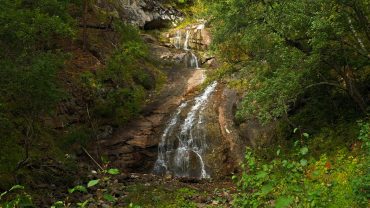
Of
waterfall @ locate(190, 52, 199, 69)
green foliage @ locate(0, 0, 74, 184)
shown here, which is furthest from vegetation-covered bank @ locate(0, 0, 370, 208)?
waterfall @ locate(190, 52, 199, 69)

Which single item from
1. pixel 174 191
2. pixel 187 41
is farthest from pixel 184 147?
pixel 187 41

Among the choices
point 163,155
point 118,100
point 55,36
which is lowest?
point 163,155

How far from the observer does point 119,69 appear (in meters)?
20.6

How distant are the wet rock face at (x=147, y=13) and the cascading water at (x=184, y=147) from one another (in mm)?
13955

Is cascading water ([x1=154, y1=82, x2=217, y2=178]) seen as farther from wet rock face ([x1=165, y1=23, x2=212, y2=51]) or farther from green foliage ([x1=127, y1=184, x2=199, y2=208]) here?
wet rock face ([x1=165, y1=23, x2=212, y2=51])

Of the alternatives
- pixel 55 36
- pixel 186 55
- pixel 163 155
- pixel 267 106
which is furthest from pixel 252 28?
pixel 186 55

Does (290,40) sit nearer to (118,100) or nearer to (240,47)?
(240,47)

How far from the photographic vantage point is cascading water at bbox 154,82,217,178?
17.6 metres

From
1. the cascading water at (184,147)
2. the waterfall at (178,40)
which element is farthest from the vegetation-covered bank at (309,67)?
the waterfall at (178,40)

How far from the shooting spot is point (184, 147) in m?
18.5

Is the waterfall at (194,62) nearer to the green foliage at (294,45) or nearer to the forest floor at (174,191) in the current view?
the forest floor at (174,191)

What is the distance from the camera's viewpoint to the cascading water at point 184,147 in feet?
57.6

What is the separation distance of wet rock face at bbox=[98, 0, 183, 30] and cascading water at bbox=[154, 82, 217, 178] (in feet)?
45.8

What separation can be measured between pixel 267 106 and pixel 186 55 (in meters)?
18.2
